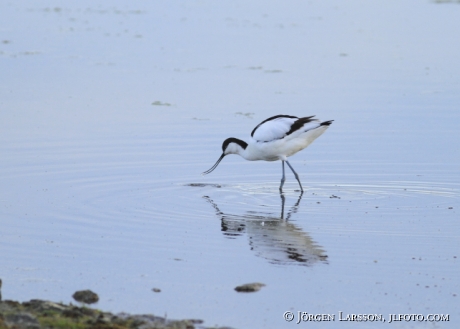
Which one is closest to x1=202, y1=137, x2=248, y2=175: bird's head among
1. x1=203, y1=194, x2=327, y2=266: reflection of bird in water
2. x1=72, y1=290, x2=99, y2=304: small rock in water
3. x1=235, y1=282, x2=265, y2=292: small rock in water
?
x1=203, y1=194, x2=327, y2=266: reflection of bird in water

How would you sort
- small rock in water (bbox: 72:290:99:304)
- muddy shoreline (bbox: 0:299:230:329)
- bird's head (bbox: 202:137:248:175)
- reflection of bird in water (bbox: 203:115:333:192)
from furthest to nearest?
bird's head (bbox: 202:137:248:175) < reflection of bird in water (bbox: 203:115:333:192) < small rock in water (bbox: 72:290:99:304) < muddy shoreline (bbox: 0:299:230:329)

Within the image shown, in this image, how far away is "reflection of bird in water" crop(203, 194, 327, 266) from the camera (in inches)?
338

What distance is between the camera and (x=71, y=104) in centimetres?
1659

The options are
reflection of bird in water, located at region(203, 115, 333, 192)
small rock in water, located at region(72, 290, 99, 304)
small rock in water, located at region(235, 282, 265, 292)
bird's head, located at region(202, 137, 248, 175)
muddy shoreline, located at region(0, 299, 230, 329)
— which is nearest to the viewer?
muddy shoreline, located at region(0, 299, 230, 329)

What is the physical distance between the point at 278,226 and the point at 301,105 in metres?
6.67

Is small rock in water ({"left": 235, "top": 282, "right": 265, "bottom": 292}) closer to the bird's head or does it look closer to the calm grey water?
the calm grey water

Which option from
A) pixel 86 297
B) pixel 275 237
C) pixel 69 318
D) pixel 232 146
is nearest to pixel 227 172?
pixel 232 146

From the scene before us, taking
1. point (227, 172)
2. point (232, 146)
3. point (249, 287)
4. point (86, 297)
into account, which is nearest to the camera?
point (86, 297)

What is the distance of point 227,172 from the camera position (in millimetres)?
13031

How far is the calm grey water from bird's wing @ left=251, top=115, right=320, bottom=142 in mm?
675

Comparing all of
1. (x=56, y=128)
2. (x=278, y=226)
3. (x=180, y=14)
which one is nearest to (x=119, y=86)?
(x=56, y=128)

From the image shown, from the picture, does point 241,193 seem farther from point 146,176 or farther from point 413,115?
point 413,115

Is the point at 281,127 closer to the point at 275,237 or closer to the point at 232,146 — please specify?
the point at 232,146

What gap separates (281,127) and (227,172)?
127cm
